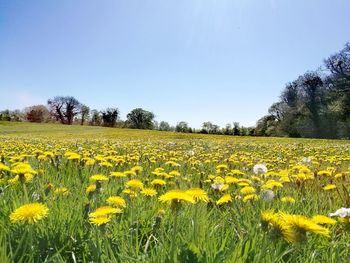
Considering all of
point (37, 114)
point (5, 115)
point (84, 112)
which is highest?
point (84, 112)

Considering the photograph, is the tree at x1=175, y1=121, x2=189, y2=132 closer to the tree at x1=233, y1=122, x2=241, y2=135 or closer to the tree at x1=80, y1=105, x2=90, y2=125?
the tree at x1=233, y1=122, x2=241, y2=135

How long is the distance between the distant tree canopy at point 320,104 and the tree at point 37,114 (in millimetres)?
65537

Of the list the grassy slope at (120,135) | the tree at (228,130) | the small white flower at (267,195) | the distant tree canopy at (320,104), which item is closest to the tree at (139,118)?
the tree at (228,130)

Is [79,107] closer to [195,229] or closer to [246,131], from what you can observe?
[246,131]

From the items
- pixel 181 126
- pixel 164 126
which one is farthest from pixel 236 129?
pixel 164 126

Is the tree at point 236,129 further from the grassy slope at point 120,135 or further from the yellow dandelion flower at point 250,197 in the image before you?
the yellow dandelion flower at point 250,197

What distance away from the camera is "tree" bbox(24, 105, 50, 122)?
9762 centimetres

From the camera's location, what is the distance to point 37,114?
98375 mm

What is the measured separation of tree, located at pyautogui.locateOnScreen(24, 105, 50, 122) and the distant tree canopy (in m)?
65.5

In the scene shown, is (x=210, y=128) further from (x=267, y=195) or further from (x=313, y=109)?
(x=267, y=195)

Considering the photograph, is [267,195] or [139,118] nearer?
[267,195]

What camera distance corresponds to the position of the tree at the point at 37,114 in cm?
9762

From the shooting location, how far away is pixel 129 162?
4512mm

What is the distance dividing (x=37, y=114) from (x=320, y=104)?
3069 inches
